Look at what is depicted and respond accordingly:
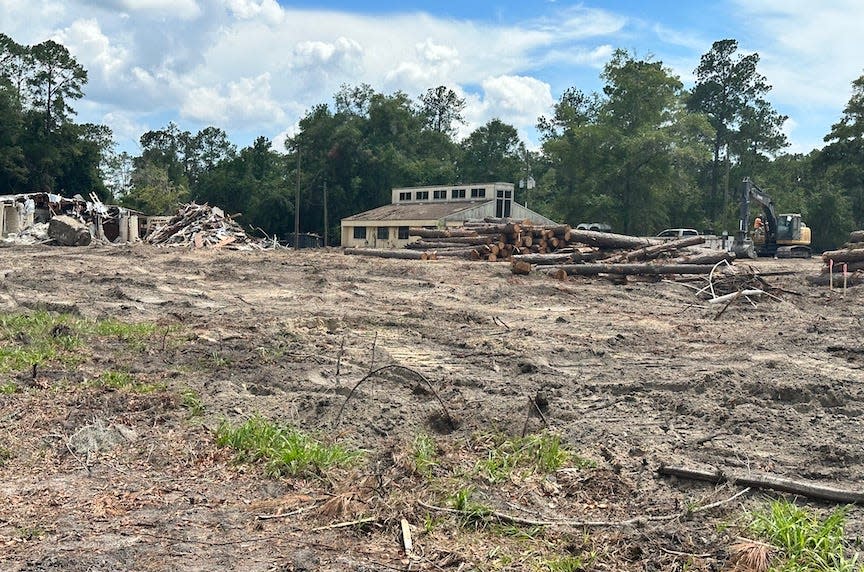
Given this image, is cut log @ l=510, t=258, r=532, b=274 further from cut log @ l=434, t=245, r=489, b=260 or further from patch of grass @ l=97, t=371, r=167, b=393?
patch of grass @ l=97, t=371, r=167, b=393

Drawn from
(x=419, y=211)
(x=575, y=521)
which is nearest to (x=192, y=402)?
(x=575, y=521)

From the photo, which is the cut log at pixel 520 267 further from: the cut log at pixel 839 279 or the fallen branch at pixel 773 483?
the fallen branch at pixel 773 483

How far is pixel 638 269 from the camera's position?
19516 mm

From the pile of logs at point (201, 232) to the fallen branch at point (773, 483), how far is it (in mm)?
31293

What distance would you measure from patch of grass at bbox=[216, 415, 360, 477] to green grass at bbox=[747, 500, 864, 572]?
265cm

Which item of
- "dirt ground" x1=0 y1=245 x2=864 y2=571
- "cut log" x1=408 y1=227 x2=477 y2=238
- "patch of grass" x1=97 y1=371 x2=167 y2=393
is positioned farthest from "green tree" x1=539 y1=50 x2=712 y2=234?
"patch of grass" x1=97 y1=371 x2=167 y2=393

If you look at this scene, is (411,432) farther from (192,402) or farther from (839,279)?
(839,279)

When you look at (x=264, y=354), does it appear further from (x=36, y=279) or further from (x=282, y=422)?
(x=36, y=279)

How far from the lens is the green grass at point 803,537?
3746 mm

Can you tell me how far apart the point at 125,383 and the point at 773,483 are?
551 cm

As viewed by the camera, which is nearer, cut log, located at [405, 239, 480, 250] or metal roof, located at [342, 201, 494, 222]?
cut log, located at [405, 239, 480, 250]

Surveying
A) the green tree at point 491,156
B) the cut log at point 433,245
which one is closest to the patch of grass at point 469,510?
the cut log at point 433,245

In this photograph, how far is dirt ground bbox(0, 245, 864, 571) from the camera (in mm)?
4039

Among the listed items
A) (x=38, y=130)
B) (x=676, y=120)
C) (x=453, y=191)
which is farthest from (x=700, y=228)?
(x=38, y=130)
